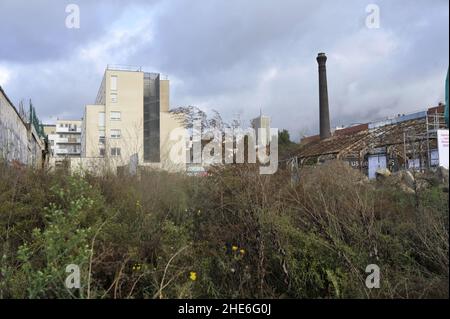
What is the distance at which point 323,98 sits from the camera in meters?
31.2

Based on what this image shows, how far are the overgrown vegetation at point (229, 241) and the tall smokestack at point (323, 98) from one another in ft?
82.3

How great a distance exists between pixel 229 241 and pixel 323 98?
2783 cm

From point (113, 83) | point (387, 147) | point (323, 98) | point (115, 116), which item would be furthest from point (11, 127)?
point (113, 83)

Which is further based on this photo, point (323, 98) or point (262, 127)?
point (323, 98)

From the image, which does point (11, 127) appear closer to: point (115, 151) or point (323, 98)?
point (115, 151)

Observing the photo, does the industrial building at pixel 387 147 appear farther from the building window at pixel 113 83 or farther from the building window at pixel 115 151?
the building window at pixel 113 83

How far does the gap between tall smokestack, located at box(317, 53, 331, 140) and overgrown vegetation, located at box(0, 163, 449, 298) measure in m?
25.1

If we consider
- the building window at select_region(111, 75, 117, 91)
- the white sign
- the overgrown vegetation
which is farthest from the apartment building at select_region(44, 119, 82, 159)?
the white sign

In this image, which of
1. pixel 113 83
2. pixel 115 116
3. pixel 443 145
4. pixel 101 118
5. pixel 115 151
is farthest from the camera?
pixel 101 118

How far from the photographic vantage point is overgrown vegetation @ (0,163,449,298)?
4.08 metres

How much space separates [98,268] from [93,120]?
5434 centimetres

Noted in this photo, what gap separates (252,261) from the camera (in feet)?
15.4

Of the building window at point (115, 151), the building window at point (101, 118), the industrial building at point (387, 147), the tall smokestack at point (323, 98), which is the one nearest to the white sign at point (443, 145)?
the building window at point (115, 151)
